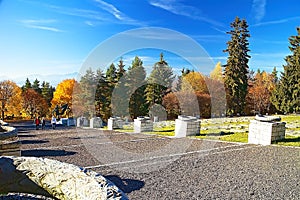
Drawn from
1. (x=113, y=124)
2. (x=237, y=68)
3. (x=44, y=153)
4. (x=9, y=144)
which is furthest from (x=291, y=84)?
(x=9, y=144)

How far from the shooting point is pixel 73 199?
92.5 inches

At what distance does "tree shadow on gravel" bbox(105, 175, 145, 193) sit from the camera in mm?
4149

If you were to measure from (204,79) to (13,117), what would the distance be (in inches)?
→ 952

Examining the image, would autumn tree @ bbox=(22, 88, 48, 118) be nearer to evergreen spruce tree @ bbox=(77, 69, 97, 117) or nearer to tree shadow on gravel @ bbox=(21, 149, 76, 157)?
evergreen spruce tree @ bbox=(77, 69, 97, 117)

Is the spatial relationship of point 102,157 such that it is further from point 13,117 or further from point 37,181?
point 13,117

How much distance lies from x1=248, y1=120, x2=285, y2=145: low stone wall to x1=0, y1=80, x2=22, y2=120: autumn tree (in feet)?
98.0

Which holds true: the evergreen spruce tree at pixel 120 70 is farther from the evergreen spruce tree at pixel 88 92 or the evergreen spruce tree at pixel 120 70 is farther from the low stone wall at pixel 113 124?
the low stone wall at pixel 113 124

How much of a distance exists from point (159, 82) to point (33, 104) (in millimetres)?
17833

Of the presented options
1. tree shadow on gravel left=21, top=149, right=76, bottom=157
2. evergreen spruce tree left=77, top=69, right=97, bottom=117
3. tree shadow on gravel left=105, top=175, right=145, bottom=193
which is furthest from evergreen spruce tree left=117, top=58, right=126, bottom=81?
tree shadow on gravel left=105, top=175, right=145, bottom=193

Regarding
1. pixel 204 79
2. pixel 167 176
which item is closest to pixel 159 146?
pixel 167 176

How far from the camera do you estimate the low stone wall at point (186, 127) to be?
9.75 meters

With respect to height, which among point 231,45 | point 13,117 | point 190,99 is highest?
point 231,45

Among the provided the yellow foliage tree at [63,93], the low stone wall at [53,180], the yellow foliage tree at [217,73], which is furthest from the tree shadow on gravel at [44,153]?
the yellow foliage tree at [63,93]

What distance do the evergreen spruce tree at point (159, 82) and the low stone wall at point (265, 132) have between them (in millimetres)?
18731
